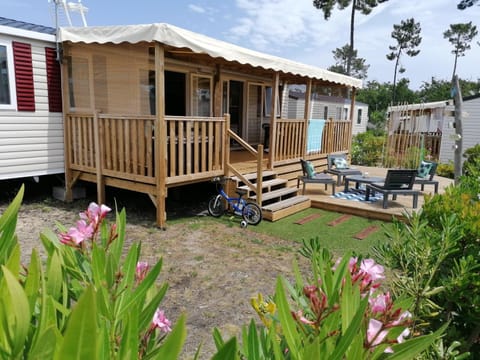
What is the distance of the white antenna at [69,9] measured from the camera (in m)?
7.18

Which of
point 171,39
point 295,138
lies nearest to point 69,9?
point 171,39

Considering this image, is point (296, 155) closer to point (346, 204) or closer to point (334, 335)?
point (346, 204)

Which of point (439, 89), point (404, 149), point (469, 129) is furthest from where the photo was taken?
point (439, 89)

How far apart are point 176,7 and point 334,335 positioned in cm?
1275

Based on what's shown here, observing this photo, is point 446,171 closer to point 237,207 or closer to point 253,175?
point 253,175

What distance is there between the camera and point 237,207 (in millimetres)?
6406

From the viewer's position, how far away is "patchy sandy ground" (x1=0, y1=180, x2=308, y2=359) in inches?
133

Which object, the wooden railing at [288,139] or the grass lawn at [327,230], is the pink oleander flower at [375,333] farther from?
the wooden railing at [288,139]

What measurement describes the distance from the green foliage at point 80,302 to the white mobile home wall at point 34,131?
642 centimetres

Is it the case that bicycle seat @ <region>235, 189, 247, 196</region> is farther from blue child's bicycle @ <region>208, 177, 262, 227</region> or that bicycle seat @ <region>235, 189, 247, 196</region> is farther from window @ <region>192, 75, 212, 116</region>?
window @ <region>192, 75, 212, 116</region>

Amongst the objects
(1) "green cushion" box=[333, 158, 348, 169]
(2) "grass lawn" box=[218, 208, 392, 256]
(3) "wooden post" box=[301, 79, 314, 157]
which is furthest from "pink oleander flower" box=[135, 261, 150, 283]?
(1) "green cushion" box=[333, 158, 348, 169]

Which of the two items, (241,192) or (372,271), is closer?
(372,271)

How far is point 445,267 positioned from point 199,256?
127 inches

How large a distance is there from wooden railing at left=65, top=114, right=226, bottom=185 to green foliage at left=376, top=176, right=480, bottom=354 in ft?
14.0
